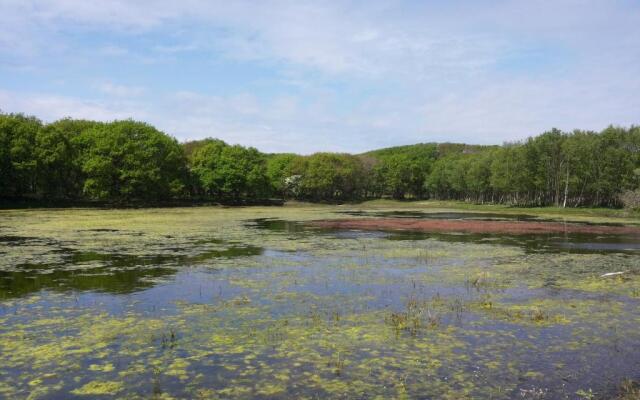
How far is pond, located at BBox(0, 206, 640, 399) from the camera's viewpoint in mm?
9617

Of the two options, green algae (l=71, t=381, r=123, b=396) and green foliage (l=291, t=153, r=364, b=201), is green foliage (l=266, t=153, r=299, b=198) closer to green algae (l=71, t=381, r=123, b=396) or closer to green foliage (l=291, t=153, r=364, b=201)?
green foliage (l=291, t=153, r=364, b=201)

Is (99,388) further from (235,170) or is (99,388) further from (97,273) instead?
(235,170)

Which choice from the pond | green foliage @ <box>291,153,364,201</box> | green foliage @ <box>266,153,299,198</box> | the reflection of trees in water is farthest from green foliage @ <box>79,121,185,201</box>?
the reflection of trees in water

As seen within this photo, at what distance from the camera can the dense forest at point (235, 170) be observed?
77.7 meters

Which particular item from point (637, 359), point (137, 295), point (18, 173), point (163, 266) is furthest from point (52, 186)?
point (637, 359)

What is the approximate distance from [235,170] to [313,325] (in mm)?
96297

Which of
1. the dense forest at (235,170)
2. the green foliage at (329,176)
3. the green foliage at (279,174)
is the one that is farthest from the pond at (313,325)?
the green foliage at (279,174)

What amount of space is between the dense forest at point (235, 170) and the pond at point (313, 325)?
165 ft

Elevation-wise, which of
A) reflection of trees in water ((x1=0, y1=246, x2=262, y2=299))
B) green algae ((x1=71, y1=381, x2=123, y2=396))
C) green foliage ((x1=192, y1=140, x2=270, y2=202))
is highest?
green foliage ((x1=192, y1=140, x2=270, y2=202))

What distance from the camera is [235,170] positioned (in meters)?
108

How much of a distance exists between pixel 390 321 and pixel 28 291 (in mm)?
12317

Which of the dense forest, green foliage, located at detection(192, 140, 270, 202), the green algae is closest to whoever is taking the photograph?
the green algae

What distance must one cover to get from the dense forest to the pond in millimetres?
50335

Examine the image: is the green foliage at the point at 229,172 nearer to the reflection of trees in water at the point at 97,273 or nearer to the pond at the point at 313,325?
the pond at the point at 313,325
